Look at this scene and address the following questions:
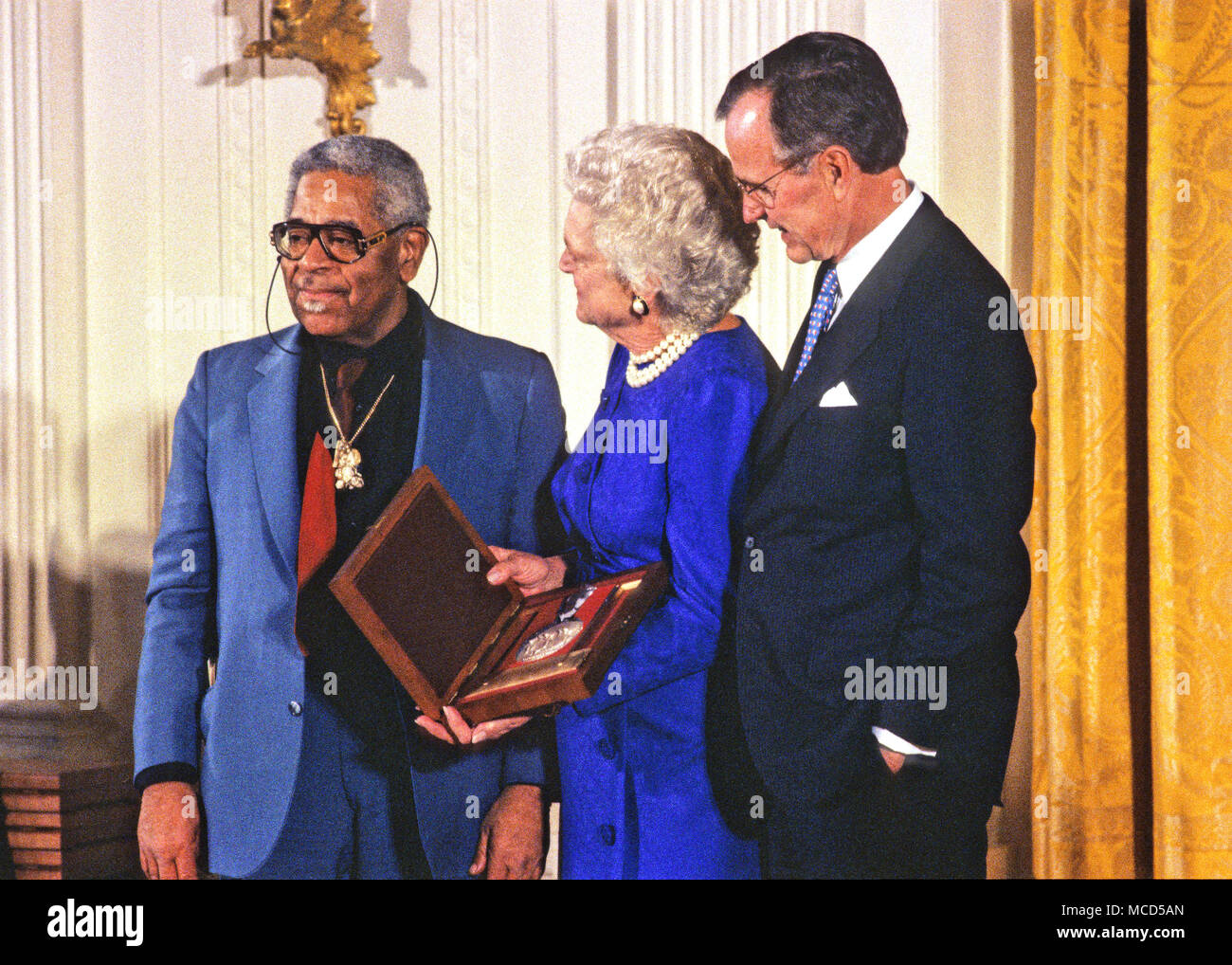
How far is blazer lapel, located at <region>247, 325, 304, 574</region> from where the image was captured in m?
2.73

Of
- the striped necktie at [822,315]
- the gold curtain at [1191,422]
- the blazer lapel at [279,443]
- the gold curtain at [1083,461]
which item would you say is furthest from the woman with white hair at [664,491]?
the gold curtain at [1191,422]

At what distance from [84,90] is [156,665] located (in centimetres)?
151

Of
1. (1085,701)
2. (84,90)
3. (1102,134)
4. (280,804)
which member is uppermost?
(84,90)

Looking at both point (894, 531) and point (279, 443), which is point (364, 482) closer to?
point (279, 443)

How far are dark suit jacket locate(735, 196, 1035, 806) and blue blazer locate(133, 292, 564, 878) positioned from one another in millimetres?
593

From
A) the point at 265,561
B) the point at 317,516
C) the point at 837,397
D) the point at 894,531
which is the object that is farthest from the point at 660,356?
the point at 265,561

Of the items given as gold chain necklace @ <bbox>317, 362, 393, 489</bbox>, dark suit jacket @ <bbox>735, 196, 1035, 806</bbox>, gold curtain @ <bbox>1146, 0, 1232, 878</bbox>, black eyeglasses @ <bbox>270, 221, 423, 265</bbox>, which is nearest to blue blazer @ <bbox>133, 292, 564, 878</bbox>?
gold chain necklace @ <bbox>317, 362, 393, 489</bbox>

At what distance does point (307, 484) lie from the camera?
2746 mm

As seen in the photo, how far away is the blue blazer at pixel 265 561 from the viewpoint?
8.95 ft

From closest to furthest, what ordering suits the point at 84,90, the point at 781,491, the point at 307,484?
the point at 781,491
the point at 307,484
the point at 84,90

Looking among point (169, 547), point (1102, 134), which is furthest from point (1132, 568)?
point (169, 547)

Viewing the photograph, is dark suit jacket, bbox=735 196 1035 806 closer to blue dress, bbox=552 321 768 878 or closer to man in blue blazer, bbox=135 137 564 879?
blue dress, bbox=552 321 768 878

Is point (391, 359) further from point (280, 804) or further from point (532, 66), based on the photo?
point (280, 804)

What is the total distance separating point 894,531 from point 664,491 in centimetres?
52
